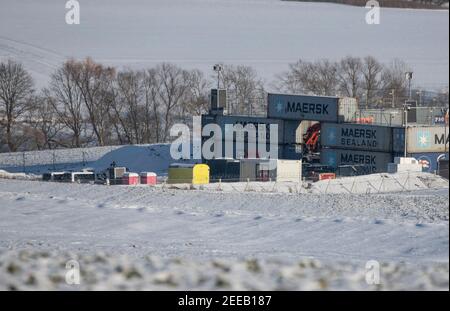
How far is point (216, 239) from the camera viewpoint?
885 cm

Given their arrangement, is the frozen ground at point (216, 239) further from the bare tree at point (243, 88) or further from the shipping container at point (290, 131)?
the bare tree at point (243, 88)

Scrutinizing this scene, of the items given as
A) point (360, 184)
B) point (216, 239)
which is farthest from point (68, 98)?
point (216, 239)

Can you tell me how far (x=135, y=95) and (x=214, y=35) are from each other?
45.2 feet

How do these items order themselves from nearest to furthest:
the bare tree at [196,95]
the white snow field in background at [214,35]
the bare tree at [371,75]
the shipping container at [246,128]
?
the shipping container at [246,128] → the bare tree at [196,95] → the white snow field in background at [214,35] → the bare tree at [371,75]

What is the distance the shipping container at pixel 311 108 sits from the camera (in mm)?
25516

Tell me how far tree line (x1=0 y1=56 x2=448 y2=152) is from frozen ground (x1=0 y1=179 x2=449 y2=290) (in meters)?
14.3

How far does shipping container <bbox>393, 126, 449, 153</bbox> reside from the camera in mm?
23156

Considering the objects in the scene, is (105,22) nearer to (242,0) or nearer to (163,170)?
(242,0)

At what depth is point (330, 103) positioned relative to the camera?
25.6 meters

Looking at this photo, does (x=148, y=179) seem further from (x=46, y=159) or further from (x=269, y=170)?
(x=46, y=159)

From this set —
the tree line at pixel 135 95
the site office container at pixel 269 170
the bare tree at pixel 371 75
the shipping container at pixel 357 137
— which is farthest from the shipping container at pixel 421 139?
the bare tree at pixel 371 75

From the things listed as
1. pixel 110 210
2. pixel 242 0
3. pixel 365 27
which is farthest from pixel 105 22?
pixel 110 210

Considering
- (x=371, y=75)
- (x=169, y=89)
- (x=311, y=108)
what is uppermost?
(x=371, y=75)

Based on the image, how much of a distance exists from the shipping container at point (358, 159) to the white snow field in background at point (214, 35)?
10.3 meters
